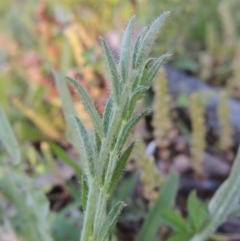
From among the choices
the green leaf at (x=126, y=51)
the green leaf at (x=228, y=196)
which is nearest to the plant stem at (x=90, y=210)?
the green leaf at (x=126, y=51)

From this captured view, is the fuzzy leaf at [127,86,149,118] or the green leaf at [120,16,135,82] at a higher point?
the green leaf at [120,16,135,82]

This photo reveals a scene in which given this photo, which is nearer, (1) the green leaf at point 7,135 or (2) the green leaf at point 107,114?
(2) the green leaf at point 107,114

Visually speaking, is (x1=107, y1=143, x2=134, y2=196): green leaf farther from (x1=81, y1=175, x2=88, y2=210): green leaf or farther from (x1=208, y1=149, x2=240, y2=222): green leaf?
(x1=208, y1=149, x2=240, y2=222): green leaf

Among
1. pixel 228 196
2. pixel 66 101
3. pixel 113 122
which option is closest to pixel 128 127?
pixel 113 122

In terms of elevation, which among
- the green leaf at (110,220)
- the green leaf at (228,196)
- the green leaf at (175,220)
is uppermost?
the green leaf at (110,220)

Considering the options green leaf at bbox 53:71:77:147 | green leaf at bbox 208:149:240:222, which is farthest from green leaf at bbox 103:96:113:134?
green leaf at bbox 53:71:77:147

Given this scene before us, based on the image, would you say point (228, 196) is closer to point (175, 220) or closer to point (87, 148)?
point (175, 220)

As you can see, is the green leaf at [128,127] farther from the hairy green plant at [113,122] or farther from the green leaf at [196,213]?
the green leaf at [196,213]
